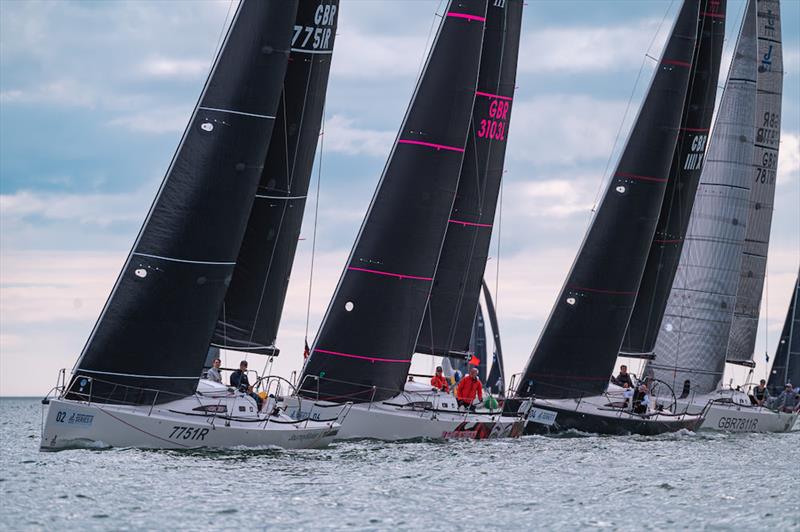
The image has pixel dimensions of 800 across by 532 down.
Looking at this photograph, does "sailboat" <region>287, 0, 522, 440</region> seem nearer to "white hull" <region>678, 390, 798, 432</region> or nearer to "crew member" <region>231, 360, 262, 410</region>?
"crew member" <region>231, 360, 262, 410</region>

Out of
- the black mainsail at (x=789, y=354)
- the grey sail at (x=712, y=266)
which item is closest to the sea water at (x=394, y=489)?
the grey sail at (x=712, y=266)

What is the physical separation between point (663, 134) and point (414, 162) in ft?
28.7

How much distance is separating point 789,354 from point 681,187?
22.0 m

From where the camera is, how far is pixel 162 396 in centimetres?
2217

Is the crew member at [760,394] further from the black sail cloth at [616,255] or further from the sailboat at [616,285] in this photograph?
the black sail cloth at [616,255]

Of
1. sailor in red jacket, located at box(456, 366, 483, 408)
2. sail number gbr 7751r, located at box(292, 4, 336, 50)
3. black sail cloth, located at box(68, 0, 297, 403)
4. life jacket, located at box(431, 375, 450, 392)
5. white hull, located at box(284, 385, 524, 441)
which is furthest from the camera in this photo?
life jacket, located at box(431, 375, 450, 392)

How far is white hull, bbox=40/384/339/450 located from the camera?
2086 cm

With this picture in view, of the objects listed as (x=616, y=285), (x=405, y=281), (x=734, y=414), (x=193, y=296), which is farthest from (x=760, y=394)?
(x=193, y=296)

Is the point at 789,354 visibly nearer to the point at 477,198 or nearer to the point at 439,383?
the point at 477,198

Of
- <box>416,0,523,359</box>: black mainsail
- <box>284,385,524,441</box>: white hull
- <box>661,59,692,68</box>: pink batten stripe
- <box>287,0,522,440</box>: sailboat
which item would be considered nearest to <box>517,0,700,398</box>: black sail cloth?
<box>661,59,692,68</box>: pink batten stripe

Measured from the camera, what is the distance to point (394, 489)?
1977 cm

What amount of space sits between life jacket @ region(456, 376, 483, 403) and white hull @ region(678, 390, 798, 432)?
8923mm

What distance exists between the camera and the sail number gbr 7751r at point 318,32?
89.0 feet

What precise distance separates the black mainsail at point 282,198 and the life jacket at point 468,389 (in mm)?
4503
